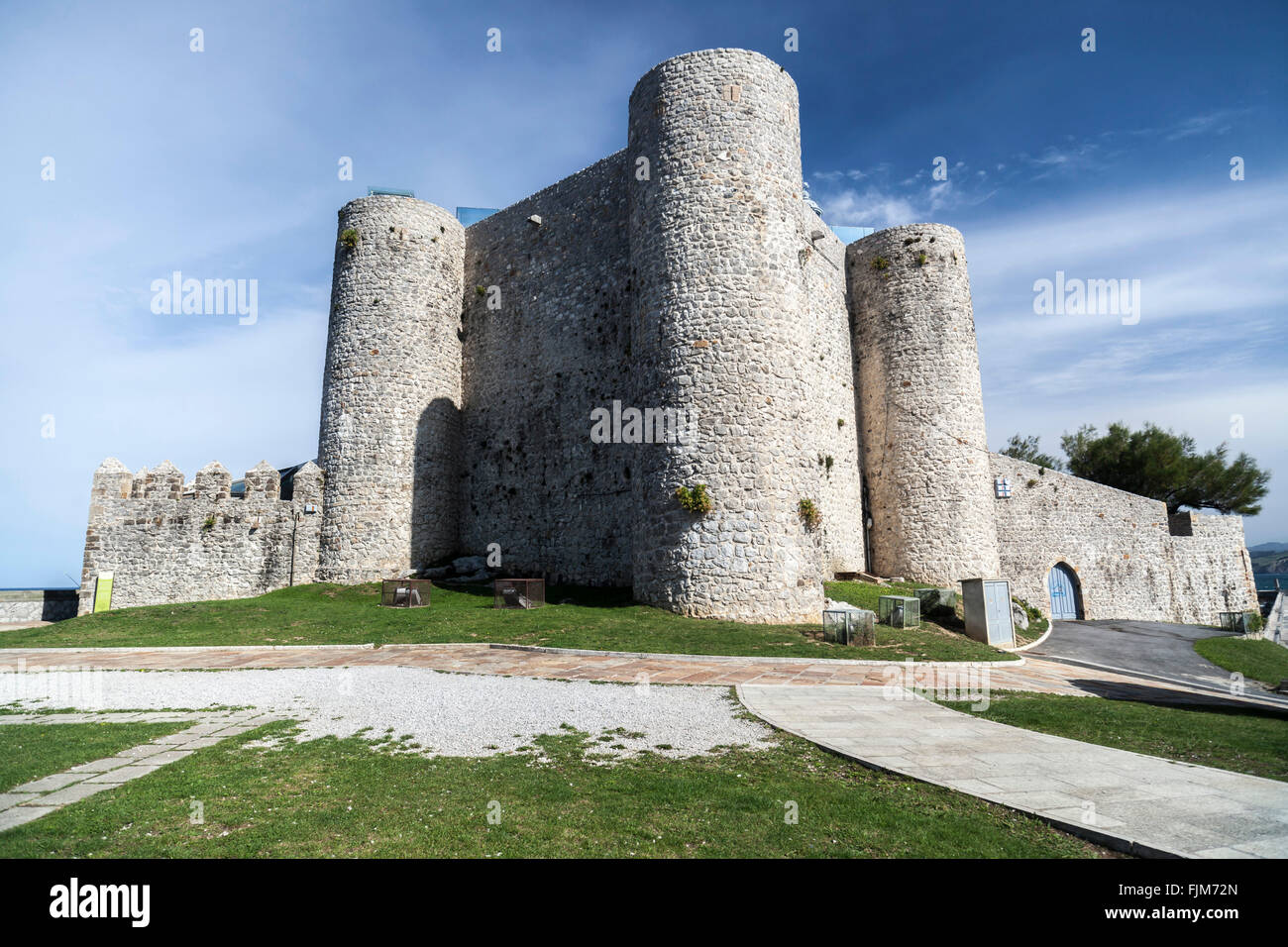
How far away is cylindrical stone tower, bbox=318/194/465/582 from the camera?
22766 mm

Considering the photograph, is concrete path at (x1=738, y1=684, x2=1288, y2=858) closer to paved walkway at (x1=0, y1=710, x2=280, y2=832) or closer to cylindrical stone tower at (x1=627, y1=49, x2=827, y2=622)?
paved walkway at (x1=0, y1=710, x2=280, y2=832)

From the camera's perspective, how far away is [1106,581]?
1069 inches

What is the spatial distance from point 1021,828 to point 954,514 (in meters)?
21.5

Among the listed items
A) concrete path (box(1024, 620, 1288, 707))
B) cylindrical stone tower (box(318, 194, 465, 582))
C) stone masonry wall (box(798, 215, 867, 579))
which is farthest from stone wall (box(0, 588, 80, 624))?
concrete path (box(1024, 620, 1288, 707))

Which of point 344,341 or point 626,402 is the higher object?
point 344,341

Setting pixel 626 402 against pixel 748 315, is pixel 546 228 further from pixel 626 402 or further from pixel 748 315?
pixel 748 315

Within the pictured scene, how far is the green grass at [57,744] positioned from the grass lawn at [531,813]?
0.95 m

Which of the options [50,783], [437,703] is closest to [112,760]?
[50,783]

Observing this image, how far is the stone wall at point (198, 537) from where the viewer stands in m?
22.6

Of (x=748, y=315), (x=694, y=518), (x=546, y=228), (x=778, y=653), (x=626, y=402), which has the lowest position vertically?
(x=778, y=653)

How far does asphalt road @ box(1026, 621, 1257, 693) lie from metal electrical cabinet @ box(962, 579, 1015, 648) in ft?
2.68

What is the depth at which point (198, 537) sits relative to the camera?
22.8 meters

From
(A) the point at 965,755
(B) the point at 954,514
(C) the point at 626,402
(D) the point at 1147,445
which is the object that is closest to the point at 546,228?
(C) the point at 626,402

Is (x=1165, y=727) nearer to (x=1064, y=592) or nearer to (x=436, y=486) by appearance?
(x=436, y=486)
